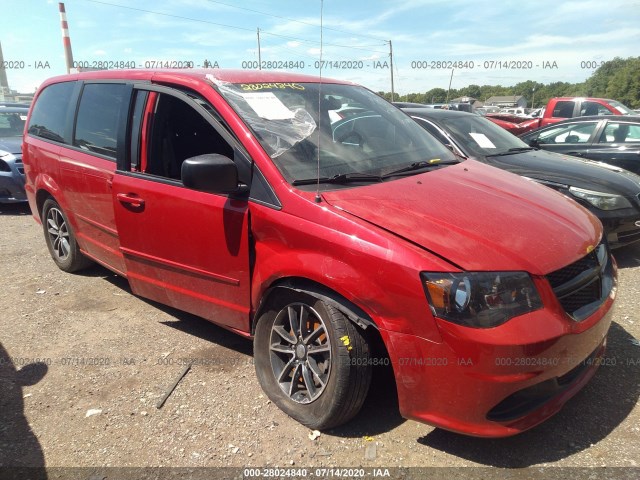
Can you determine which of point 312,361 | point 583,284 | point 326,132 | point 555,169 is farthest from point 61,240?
point 555,169

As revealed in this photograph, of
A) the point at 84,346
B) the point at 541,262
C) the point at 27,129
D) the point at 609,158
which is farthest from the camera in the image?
the point at 609,158

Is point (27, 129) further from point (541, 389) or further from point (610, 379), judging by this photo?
point (610, 379)

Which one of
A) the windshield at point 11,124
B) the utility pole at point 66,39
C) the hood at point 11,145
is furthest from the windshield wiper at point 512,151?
the utility pole at point 66,39

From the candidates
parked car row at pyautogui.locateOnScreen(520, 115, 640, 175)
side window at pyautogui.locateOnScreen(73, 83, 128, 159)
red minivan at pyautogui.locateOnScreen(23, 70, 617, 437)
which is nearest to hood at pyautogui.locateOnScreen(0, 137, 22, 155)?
side window at pyautogui.locateOnScreen(73, 83, 128, 159)

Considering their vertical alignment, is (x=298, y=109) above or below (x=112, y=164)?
above

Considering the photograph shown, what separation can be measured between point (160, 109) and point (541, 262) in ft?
8.47

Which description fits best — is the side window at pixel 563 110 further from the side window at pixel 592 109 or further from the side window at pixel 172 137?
the side window at pixel 172 137

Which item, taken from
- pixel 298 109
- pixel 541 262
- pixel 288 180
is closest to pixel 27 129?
pixel 298 109

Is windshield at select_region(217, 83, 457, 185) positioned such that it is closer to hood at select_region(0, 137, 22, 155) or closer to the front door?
the front door

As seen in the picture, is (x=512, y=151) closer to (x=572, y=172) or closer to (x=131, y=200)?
(x=572, y=172)

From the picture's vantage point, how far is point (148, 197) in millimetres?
3154

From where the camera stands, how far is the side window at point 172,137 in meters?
3.21

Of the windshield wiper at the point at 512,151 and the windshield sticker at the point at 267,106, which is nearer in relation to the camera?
Answer: the windshield sticker at the point at 267,106

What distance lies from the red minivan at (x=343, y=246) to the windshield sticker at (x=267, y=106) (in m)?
0.01
